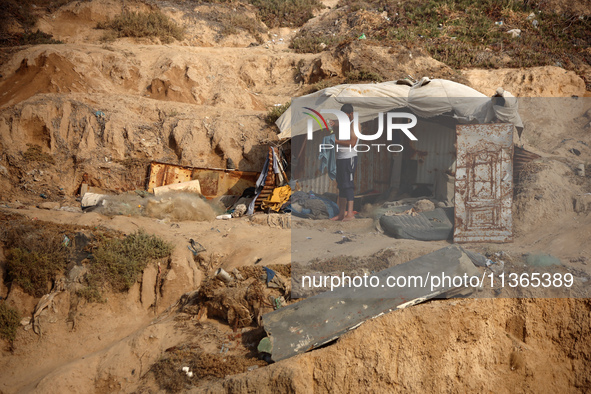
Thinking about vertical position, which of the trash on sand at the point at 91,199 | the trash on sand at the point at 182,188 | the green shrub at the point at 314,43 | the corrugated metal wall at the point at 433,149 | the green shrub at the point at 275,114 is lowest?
the trash on sand at the point at 91,199

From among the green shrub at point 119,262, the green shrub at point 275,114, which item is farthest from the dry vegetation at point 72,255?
the green shrub at point 275,114

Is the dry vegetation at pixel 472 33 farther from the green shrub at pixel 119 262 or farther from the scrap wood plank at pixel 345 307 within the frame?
the scrap wood plank at pixel 345 307

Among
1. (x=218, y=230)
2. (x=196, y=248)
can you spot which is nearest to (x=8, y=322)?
(x=196, y=248)

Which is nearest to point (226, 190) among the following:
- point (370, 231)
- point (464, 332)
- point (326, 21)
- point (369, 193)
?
point (369, 193)

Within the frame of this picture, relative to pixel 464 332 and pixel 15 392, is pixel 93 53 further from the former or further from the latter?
pixel 464 332

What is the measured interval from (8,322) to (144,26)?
36.2ft

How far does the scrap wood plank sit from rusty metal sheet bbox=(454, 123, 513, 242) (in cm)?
129

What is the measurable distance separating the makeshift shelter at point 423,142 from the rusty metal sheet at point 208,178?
46.7 inches

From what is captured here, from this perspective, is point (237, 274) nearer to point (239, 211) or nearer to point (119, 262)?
point (119, 262)

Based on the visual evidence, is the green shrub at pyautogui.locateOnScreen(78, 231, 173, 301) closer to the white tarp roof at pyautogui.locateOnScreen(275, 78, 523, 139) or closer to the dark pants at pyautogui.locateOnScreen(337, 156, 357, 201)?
the dark pants at pyautogui.locateOnScreen(337, 156, 357, 201)

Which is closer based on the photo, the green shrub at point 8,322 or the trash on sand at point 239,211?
the green shrub at point 8,322

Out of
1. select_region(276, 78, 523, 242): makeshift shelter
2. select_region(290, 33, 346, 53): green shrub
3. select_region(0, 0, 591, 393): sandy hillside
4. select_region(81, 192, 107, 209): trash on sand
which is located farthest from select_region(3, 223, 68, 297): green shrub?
select_region(290, 33, 346, 53): green shrub

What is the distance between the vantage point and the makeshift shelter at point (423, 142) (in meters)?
6.06

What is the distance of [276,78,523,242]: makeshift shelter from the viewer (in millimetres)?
6059
